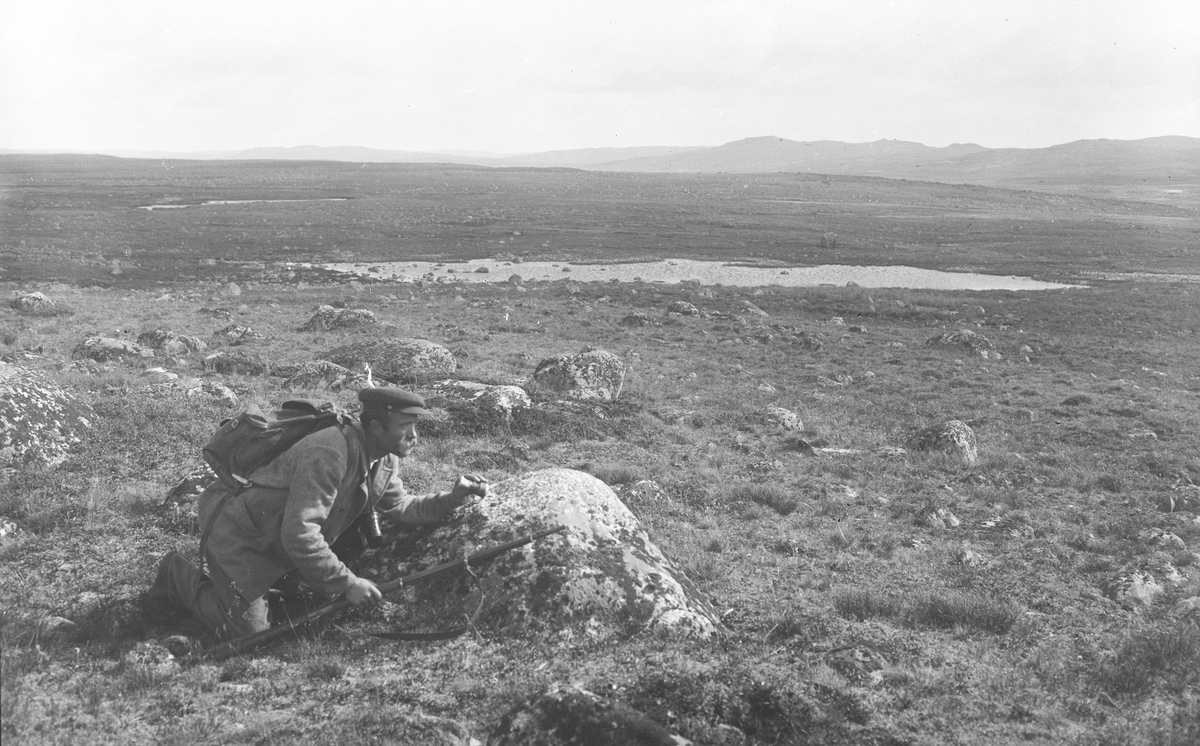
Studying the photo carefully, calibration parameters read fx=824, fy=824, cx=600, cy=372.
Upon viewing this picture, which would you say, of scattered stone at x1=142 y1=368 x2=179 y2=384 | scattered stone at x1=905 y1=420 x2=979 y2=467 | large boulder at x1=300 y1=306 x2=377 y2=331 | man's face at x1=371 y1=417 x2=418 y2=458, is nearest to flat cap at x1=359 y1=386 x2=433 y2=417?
man's face at x1=371 y1=417 x2=418 y2=458

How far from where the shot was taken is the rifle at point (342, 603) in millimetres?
5254

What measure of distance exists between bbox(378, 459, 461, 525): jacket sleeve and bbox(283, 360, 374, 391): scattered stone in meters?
7.76

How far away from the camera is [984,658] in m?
5.63

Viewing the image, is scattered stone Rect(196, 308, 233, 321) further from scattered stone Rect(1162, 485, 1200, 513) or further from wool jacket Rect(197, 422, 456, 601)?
scattered stone Rect(1162, 485, 1200, 513)

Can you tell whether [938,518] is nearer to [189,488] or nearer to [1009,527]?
[1009,527]

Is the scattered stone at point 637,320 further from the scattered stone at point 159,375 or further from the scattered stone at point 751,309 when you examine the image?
the scattered stone at point 159,375

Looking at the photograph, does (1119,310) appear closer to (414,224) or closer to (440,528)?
(440,528)

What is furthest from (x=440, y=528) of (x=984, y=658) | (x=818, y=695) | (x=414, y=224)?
(x=414, y=224)

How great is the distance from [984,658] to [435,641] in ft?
12.2

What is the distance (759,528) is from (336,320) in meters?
16.4

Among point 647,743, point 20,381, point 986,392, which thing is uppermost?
point 20,381

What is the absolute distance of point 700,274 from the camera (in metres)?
47.9

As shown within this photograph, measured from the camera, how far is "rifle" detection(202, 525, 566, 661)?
17.2ft

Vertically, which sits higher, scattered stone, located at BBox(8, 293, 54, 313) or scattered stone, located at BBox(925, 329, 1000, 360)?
scattered stone, located at BBox(8, 293, 54, 313)
